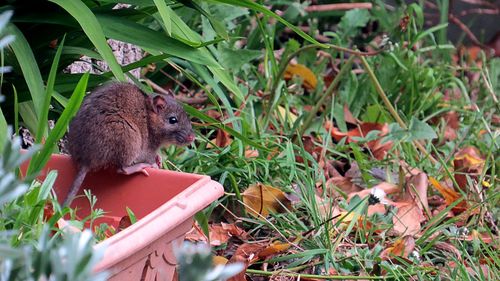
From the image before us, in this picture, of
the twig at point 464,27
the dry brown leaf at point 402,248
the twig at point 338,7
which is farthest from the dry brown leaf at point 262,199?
the twig at point 464,27

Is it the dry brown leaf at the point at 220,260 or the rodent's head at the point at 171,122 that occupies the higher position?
the rodent's head at the point at 171,122

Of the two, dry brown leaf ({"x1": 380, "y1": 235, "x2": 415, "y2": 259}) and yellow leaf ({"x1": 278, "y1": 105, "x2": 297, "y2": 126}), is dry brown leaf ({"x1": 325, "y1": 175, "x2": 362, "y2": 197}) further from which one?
dry brown leaf ({"x1": 380, "y1": 235, "x2": 415, "y2": 259})

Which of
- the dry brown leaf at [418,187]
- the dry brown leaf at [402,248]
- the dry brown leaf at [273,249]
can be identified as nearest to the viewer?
the dry brown leaf at [273,249]

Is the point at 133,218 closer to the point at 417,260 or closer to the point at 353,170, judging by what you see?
the point at 417,260

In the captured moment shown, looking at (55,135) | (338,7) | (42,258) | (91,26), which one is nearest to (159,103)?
(91,26)

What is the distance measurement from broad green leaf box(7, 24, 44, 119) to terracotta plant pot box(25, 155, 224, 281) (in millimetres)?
223

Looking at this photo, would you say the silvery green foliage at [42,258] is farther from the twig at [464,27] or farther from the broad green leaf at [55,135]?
the twig at [464,27]

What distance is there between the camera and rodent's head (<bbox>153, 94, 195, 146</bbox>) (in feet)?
11.3

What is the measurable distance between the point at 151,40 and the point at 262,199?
76 cm

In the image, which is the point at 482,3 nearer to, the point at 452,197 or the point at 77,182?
the point at 452,197

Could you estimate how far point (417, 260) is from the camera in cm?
342

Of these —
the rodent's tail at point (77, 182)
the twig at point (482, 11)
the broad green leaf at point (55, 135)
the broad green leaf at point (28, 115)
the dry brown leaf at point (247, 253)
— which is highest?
the broad green leaf at point (55, 135)

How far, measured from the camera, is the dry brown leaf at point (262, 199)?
360cm

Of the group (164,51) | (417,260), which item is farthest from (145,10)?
(417,260)
